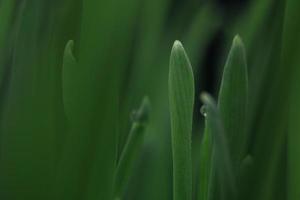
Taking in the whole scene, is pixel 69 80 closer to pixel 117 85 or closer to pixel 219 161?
pixel 117 85

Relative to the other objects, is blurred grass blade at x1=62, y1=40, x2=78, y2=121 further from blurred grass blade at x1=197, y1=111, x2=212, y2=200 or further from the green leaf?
blurred grass blade at x1=197, y1=111, x2=212, y2=200

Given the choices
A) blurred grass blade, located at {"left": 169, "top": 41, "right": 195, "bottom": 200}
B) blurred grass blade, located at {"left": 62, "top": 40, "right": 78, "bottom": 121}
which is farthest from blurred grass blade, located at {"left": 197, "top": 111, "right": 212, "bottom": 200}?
blurred grass blade, located at {"left": 62, "top": 40, "right": 78, "bottom": 121}

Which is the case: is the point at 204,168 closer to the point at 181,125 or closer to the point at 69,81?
the point at 181,125

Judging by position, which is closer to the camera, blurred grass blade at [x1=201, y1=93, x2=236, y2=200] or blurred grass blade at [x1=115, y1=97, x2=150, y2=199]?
blurred grass blade at [x1=201, y1=93, x2=236, y2=200]

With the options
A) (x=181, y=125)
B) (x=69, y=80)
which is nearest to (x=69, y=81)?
(x=69, y=80)

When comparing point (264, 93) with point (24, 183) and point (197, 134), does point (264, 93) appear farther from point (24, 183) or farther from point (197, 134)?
point (24, 183)
